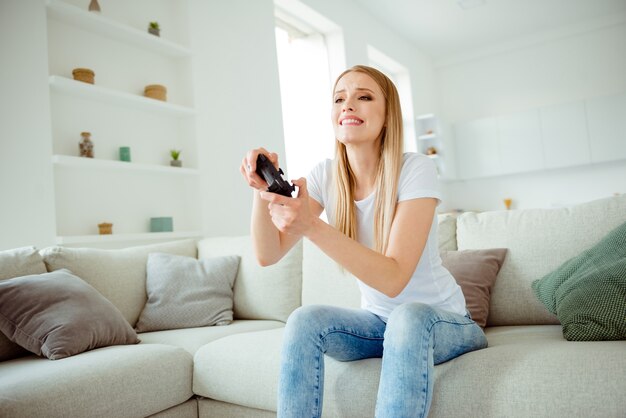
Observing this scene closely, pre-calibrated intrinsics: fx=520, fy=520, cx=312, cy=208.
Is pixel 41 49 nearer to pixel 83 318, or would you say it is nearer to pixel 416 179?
pixel 83 318

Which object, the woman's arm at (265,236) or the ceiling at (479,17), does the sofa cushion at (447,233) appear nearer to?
the woman's arm at (265,236)

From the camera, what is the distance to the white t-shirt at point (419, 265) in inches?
51.1

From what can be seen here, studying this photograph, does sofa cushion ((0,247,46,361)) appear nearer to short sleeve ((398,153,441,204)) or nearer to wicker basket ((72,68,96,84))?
wicker basket ((72,68,96,84))

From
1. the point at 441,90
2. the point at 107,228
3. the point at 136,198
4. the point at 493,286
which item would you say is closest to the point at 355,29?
the point at 441,90

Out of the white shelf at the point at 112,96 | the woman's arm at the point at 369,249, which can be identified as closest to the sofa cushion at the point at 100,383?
the woman's arm at the point at 369,249

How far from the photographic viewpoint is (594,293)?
55.0 inches

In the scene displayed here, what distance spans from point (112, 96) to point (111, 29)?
0.41 m

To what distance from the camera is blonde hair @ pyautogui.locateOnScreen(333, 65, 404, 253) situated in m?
1.33

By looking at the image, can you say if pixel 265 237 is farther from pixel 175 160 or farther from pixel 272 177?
pixel 175 160

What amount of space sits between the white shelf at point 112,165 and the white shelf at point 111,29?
79cm

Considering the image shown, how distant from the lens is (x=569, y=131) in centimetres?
617

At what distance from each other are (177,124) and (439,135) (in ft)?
12.7

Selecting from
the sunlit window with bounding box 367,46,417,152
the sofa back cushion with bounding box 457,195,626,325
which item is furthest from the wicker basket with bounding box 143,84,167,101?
the sunlit window with bounding box 367,46,417,152

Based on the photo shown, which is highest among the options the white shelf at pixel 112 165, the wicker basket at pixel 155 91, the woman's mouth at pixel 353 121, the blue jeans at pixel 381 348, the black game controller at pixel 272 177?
the wicker basket at pixel 155 91
